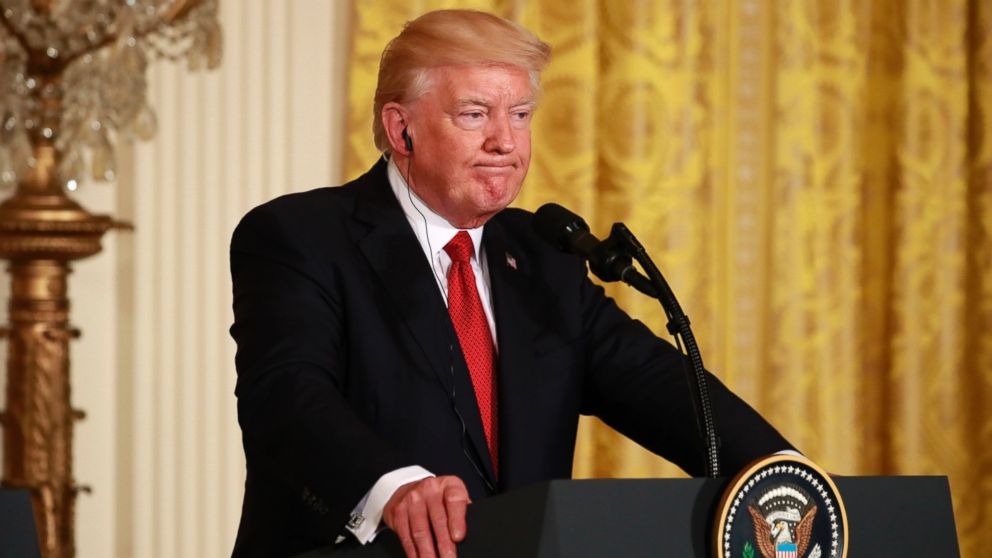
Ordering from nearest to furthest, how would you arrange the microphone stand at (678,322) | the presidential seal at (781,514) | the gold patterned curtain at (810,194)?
the presidential seal at (781,514), the microphone stand at (678,322), the gold patterned curtain at (810,194)

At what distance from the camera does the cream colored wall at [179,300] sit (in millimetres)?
3631

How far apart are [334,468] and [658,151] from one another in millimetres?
2421

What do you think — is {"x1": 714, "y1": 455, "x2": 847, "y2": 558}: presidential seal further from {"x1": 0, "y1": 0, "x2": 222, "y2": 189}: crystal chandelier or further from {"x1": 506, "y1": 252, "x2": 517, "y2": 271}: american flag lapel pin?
{"x1": 0, "y1": 0, "x2": 222, "y2": 189}: crystal chandelier

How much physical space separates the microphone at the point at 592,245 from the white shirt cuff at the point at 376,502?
35cm

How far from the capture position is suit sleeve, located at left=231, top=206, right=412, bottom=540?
1.58 m

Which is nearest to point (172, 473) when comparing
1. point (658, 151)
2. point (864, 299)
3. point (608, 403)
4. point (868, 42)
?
point (658, 151)

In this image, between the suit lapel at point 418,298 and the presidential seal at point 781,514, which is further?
the suit lapel at point 418,298

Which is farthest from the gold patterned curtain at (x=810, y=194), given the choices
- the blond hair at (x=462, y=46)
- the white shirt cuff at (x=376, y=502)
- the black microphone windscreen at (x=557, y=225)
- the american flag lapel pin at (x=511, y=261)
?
the white shirt cuff at (x=376, y=502)

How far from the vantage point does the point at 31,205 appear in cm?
317

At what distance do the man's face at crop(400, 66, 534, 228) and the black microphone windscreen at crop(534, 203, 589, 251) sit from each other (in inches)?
11.0

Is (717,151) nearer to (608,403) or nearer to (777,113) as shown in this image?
(777,113)

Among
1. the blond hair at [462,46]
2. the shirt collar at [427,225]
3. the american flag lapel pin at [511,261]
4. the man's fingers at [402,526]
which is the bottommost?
the man's fingers at [402,526]

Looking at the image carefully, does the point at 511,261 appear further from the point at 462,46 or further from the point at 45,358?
the point at 45,358

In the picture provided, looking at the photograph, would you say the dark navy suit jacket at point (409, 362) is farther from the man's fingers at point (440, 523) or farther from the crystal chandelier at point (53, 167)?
the crystal chandelier at point (53, 167)
